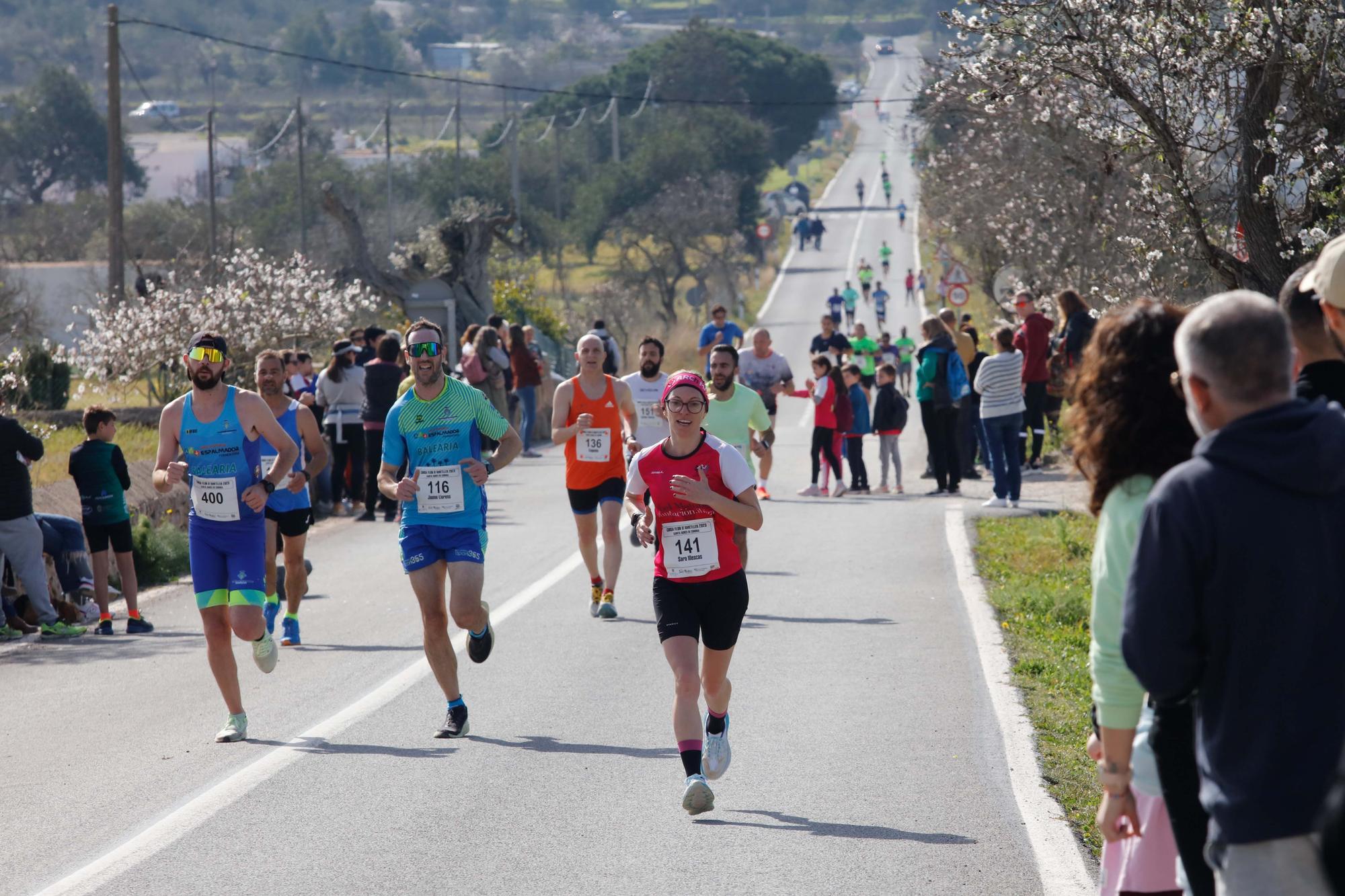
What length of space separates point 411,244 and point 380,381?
2255 cm

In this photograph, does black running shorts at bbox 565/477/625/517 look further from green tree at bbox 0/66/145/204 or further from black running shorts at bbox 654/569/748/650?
green tree at bbox 0/66/145/204

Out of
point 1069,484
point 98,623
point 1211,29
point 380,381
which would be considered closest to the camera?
point 1211,29

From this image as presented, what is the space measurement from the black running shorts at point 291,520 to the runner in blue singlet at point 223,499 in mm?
2902

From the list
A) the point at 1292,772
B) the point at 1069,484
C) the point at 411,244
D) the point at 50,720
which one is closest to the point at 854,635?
the point at 50,720

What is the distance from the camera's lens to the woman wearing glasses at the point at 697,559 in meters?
6.87

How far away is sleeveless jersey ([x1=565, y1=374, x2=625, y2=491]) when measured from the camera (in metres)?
11.8

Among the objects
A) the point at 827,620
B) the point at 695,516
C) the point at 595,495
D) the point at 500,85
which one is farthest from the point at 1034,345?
the point at 500,85

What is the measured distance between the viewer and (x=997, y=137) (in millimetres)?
29438

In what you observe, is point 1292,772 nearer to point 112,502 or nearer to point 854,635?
point 854,635

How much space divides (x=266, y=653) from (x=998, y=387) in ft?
32.0

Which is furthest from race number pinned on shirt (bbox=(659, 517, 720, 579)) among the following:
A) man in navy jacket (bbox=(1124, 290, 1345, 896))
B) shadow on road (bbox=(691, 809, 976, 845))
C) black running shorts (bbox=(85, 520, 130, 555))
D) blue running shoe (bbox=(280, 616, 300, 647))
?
black running shorts (bbox=(85, 520, 130, 555))

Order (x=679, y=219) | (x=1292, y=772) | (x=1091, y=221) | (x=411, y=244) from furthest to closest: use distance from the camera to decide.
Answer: (x=679, y=219) < (x=411, y=244) < (x=1091, y=221) < (x=1292, y=772)

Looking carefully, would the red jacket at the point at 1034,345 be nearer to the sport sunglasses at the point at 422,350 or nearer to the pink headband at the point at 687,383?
the sport sunglasses at the point at 422,350

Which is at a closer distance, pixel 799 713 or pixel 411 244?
pixel 799 713
